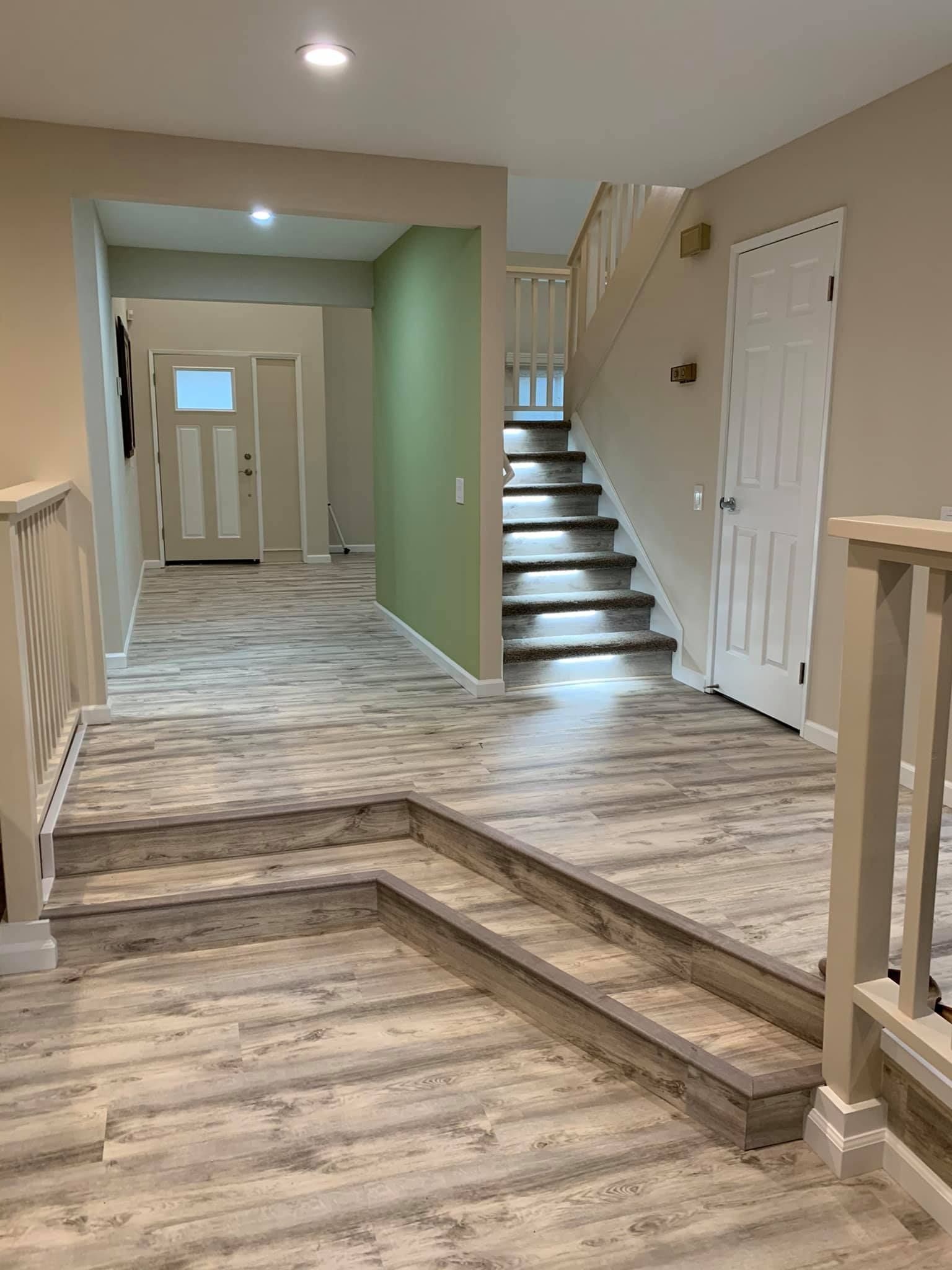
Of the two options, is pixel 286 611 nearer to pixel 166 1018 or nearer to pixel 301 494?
pixel 301 494

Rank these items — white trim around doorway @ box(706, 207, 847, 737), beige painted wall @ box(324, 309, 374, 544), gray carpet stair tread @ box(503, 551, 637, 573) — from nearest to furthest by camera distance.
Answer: white trim around doorway @ box(706, 207, 847, 737) → gray carpet stair tread @ box(503, 551, 637, 573) → beige painted wall @ box(324, 309, 374, 544)

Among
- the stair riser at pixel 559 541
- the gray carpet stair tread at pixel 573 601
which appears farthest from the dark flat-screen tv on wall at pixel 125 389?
the gray carpet stair tread at pixel 573 601

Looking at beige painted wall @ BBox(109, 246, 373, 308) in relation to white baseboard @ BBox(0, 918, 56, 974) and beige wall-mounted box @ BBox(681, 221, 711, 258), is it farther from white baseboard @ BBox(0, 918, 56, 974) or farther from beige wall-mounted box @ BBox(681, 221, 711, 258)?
white baseboard @ BBox(0, 918, 56, 974)

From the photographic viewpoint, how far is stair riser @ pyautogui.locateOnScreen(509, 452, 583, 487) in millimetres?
5840

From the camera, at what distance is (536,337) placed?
22.2ft

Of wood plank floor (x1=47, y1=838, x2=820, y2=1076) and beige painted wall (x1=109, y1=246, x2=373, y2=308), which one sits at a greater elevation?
beige painted wall (x1=109, y1=246, x2=373, y2=308)

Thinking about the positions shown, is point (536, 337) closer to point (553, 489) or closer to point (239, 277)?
point (553, 489)

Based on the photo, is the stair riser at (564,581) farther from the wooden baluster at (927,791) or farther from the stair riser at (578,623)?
the wooden baluster at (927,791)

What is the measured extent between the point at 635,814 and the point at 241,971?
4.54 feet

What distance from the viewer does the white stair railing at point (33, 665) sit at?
2.58m

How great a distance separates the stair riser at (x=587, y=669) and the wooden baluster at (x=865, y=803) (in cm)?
291

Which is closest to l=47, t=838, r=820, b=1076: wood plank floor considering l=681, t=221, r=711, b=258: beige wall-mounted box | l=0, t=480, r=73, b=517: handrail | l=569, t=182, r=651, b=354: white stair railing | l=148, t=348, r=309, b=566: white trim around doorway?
l=0, t=480, r=73, b=517: handrail

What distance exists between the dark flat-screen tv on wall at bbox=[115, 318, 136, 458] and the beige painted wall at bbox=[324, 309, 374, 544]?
3.15 meters

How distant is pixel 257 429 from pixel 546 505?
Result: 4.69 m
